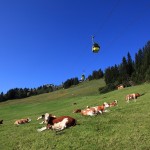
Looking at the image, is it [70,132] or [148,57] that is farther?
[148,57]

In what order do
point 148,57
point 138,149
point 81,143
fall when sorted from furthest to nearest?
1. point 148,57
2. point 81,143
3. point 138,149

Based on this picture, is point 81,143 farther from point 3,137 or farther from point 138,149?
point 3,137

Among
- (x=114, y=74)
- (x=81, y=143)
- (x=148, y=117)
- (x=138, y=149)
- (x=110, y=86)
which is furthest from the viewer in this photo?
(x=114, y=74)

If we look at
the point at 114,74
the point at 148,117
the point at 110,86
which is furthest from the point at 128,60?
the point at 148,117

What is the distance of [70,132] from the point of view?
1547 centimetres

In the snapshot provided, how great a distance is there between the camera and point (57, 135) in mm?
15344

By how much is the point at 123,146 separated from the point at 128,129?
219 cm

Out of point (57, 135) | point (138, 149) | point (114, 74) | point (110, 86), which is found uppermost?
point (114, 74)

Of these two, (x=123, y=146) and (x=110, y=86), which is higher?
(x=110, y=86)

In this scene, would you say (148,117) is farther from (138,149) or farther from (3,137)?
(3,137)

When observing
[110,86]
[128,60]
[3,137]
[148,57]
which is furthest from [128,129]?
[128,60]

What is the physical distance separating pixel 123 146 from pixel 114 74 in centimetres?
11717

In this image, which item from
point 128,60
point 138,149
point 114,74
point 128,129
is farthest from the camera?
point 128,60

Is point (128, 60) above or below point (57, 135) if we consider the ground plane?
above
